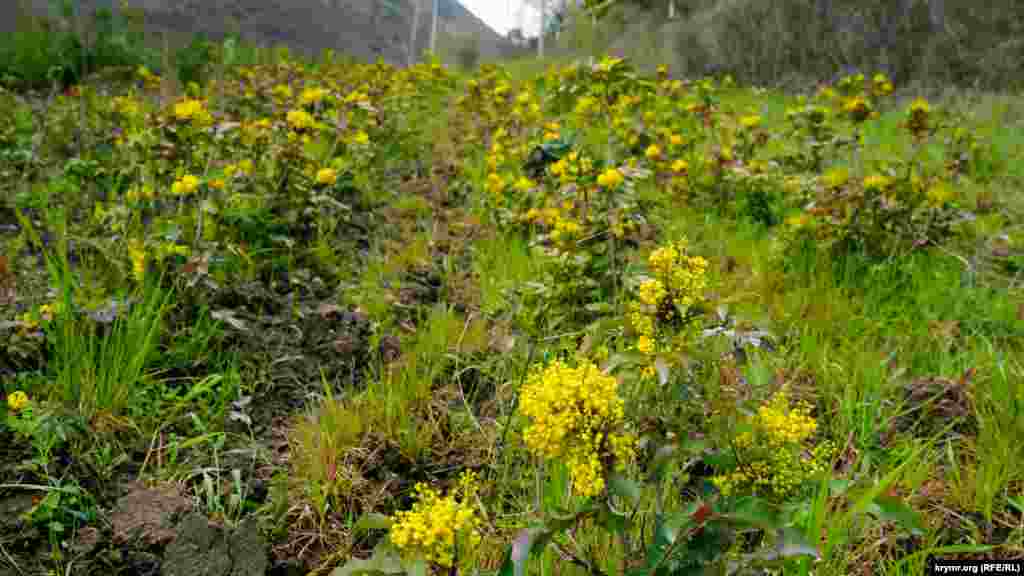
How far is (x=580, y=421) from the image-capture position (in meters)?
0.87

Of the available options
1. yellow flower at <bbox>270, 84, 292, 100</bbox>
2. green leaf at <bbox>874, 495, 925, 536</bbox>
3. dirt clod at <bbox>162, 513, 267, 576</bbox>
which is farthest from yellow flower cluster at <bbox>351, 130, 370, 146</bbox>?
green leaf at <bbox>874, 495, 925, 536</bbox>

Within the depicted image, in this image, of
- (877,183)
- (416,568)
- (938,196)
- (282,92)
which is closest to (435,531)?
(416,568)

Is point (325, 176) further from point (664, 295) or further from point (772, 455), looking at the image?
point (772, 455)

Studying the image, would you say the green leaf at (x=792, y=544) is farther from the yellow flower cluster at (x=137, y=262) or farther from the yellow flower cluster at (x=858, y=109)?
the yellow flower cluster at (x=858, y=109)

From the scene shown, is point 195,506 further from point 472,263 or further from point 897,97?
point 897,97

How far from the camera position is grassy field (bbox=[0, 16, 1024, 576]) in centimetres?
98

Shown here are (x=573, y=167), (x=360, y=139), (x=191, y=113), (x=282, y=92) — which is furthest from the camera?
(x=282, y=92)

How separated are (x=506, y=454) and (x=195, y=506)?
666 millimetres

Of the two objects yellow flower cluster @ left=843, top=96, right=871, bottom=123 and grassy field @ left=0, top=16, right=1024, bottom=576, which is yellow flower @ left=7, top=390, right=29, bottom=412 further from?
yellow flower cluster @ left=843, top=96, right=871, bottom=123

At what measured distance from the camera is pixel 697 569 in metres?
0.85

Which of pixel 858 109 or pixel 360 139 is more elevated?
pixel 858 109

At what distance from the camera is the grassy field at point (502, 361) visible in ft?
3.20

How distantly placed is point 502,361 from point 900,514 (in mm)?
1094

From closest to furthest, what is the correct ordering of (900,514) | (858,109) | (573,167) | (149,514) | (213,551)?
(900,514) < (213,551) < (149,514) < (573,167) < (858,109)
